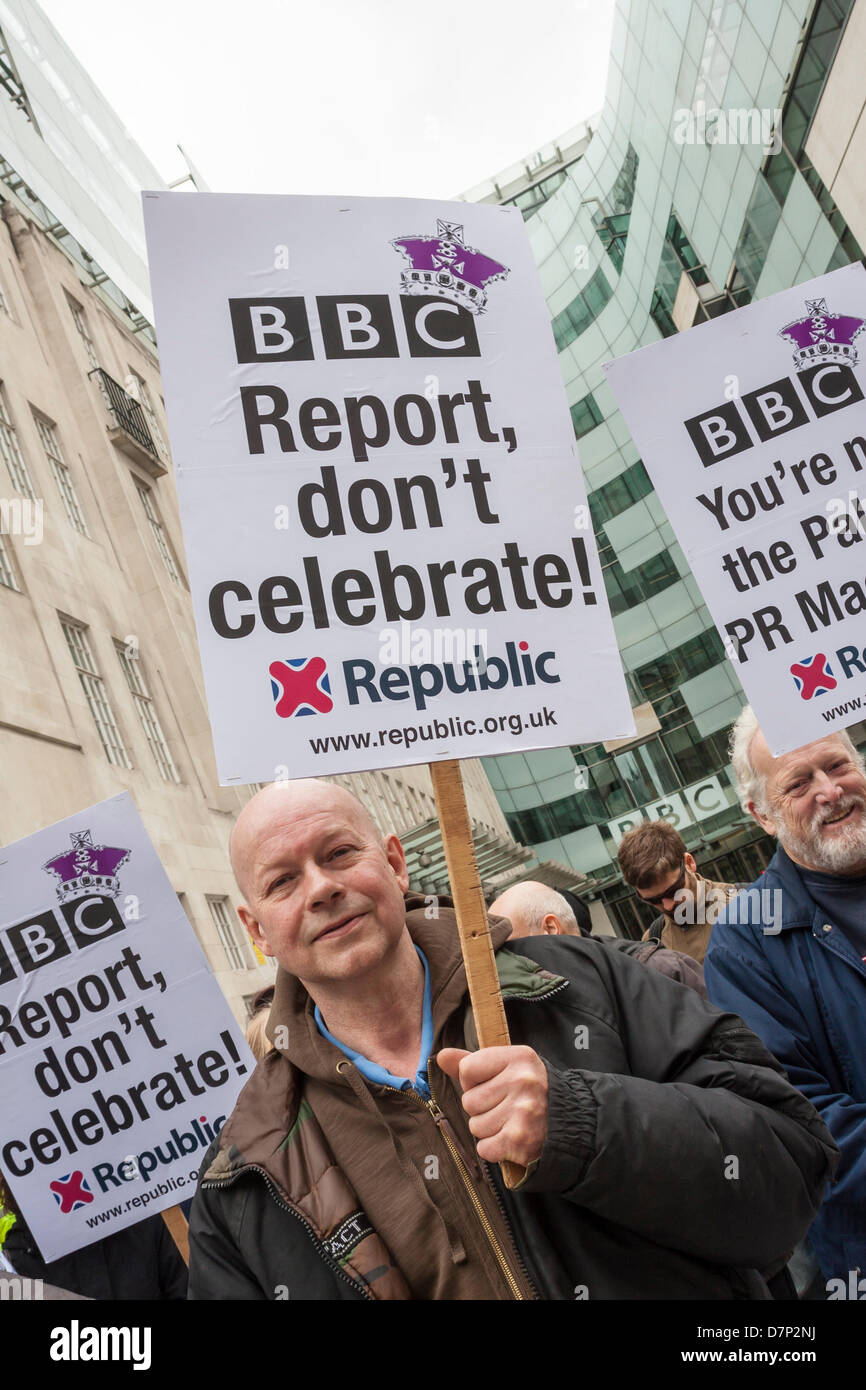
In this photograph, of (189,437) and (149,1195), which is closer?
(189,437)

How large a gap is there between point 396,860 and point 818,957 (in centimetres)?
135

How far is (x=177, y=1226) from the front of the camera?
4176mm

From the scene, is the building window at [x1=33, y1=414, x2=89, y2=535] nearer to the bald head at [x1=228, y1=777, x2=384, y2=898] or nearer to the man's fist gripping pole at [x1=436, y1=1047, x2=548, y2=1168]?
the bald head at [x1=228, y1=777, x2=384, y2=898]

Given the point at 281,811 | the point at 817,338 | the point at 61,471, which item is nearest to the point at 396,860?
the point at 281,811

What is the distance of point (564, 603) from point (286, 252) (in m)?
1.11

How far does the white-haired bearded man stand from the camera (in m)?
3.17

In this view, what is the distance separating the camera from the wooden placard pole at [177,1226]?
408cm

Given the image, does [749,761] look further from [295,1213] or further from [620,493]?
[620,493]
